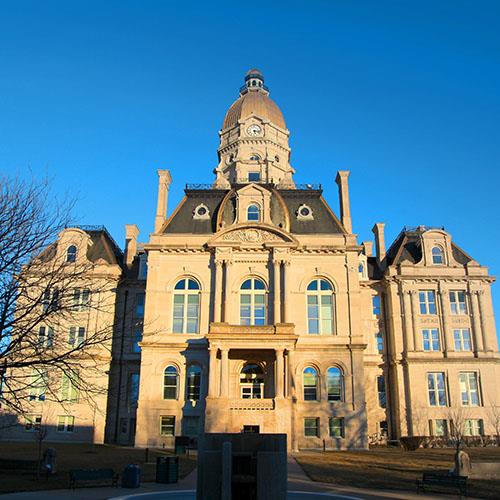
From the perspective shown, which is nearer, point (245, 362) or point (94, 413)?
point (245, 362)

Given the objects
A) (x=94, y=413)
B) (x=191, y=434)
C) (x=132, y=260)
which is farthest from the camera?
(x=132, y=260)

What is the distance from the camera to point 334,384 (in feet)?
129

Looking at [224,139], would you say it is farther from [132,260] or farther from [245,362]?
[245,362]

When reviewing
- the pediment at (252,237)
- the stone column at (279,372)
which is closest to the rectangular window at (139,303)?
the pediment at (252,237)

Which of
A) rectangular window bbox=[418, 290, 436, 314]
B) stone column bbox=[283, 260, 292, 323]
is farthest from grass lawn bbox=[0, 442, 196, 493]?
rectangular window bbox=[418, 290, 436, 314]

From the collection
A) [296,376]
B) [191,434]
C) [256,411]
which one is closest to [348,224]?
[296,376]

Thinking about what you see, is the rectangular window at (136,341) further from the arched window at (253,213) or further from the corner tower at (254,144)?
the corner tower at (254,144)

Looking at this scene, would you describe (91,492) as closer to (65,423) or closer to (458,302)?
(65,423)

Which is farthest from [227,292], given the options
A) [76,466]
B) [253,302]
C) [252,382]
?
[76,466]

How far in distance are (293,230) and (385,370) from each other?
50.3ft

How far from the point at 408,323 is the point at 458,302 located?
4.99 meters

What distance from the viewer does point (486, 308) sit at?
47094mm

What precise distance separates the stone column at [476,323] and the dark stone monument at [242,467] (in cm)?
3690

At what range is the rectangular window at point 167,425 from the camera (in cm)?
3869
